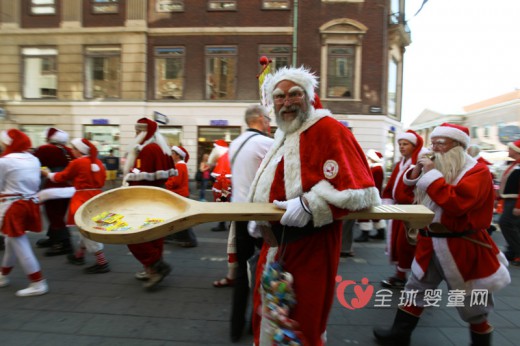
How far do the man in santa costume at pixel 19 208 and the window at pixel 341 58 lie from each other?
12866 mm

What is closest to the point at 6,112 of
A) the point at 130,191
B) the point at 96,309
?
the point at 96,309

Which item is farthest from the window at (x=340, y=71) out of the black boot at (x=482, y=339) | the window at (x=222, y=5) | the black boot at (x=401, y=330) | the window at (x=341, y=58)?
the black boot at (x=482, y=339)

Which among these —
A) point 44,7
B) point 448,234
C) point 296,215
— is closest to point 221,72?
point 44,7

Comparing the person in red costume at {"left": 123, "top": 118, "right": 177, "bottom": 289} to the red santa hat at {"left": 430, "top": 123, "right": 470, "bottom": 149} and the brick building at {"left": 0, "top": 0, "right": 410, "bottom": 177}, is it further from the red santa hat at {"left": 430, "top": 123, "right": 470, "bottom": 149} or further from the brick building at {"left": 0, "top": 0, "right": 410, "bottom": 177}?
the brick building at {"left": 0, "top": 0, "right": 410, "bottom": 177}

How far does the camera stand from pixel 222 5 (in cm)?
1523

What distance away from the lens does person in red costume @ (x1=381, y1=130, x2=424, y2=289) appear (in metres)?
3.76

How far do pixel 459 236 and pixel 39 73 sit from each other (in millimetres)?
18499

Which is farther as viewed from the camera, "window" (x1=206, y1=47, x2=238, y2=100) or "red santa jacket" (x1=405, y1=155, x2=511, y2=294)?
"window" (x1=206, y1=47, x2=238, y2=100)

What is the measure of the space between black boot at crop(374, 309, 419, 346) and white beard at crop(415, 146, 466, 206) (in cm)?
92

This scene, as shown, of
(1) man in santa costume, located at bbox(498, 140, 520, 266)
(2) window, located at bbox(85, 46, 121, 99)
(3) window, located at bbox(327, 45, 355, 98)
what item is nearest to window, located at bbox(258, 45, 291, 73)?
(3) window, located at bbox(327, 45, 355, 98)

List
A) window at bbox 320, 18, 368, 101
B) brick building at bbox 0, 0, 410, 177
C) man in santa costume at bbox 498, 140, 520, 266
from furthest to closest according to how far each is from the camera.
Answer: brick building at bbox 0, 0, 410, 177
window at bbox 320, 18, 368, 101
man in santa costume at bbox 498, 140, 520, 266

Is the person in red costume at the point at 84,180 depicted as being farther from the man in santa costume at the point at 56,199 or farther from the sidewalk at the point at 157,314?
the man in santa costume at the point at 56,199

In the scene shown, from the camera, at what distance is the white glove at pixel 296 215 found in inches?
69.1

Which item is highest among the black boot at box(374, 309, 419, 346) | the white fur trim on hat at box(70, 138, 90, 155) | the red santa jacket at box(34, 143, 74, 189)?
the white fur trim on hat at box(70, 138, 90, 155)
